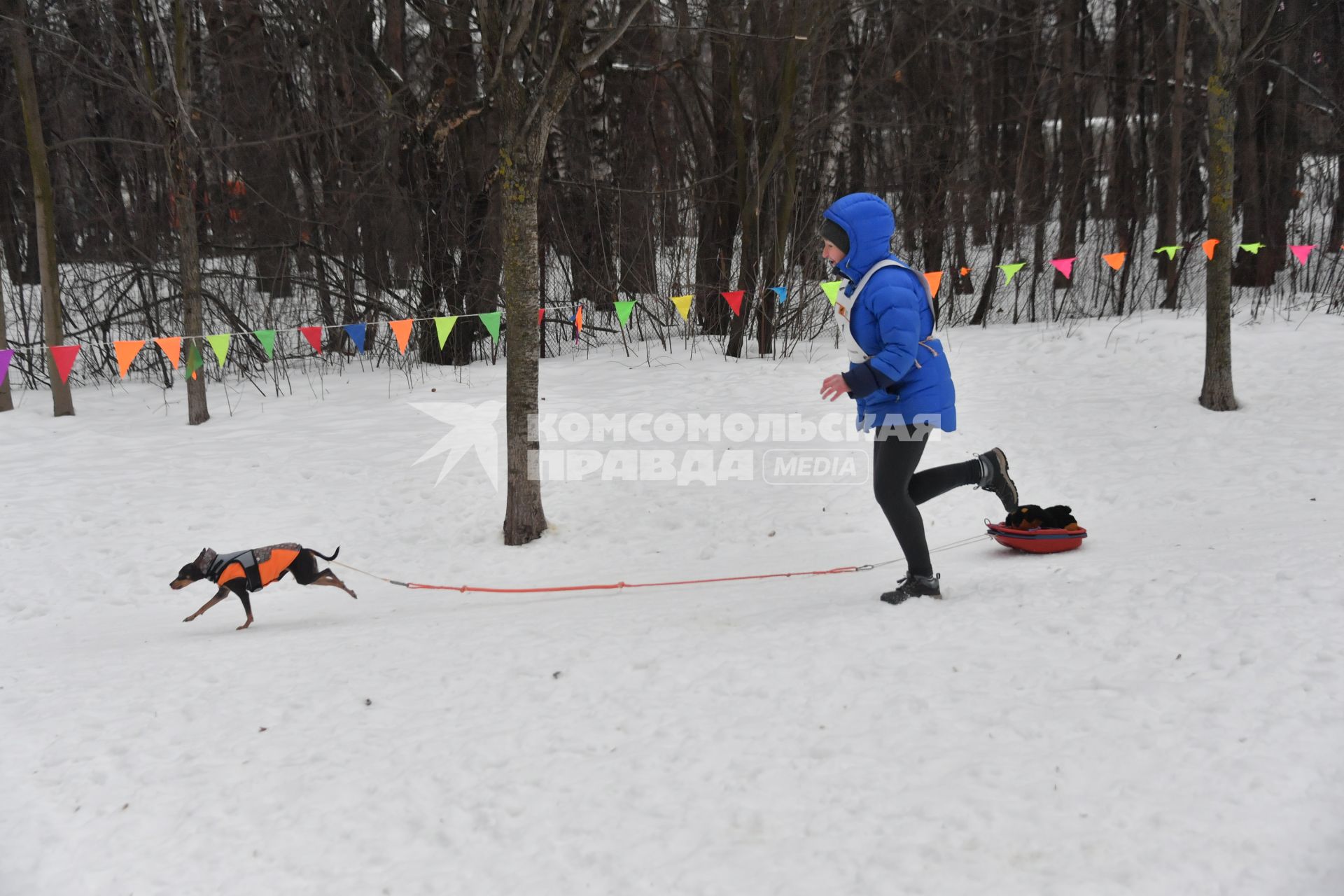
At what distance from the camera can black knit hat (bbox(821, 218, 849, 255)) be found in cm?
461

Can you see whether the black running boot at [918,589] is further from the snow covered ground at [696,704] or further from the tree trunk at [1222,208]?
the tree trunk at [1222,208]

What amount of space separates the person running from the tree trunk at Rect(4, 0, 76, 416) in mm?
9482

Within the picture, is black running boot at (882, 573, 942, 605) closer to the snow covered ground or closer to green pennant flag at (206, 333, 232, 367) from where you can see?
the snow covered ground

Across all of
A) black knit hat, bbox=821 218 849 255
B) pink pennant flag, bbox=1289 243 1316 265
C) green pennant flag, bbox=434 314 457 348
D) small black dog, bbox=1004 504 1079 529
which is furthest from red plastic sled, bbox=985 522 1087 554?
pink pennant flag, bbox=1289 243 1316 265

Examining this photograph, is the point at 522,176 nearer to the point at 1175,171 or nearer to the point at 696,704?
the point at 696,704

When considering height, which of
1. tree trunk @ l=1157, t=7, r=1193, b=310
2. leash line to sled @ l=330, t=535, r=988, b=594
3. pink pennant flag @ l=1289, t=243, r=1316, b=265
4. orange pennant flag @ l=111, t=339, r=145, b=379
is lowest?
leash line to sled @ l=330, t=535, r=988, b=594

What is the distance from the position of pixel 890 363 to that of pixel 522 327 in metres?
3.70

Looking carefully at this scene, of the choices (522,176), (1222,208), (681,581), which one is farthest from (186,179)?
(1222,208)

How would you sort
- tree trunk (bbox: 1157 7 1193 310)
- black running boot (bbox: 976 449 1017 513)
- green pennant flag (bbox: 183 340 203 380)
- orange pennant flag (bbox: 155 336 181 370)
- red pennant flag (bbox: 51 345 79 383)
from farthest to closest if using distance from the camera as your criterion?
tree trunk (bbox: 1157 7 1193 310)
green pennant flag (bbox: 183 340 203 380)
red pennant flag (bbox: 51 345 79 383)
orange pennant flag (bbox: 155 336 181 370)
black running boot (bbox: 976 449 1017 513)

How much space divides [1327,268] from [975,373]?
10.4 m

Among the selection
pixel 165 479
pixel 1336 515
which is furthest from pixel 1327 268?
pixel 165 479

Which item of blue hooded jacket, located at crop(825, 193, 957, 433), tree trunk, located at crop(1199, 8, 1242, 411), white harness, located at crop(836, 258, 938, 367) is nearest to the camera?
blue hooded jacket, located at crop(825, 193, 957, 433)

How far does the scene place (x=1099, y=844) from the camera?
2701mm

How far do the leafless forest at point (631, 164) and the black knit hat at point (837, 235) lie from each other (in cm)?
694
